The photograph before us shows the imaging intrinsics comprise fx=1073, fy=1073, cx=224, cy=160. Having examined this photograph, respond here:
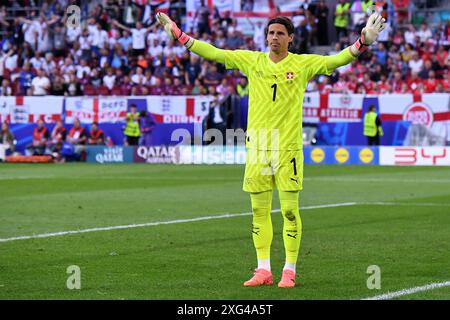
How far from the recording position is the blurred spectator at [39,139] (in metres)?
34.5

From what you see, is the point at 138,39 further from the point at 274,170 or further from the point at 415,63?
the point at 274,170

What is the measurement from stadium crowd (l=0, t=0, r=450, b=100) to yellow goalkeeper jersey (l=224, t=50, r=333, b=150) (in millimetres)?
22961

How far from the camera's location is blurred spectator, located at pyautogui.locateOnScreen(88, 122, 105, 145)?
1346 inches

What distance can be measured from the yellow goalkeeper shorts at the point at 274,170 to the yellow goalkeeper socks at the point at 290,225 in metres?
0.08

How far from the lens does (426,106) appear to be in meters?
31.2

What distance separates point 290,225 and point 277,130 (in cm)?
87

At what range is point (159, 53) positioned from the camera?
37500mm

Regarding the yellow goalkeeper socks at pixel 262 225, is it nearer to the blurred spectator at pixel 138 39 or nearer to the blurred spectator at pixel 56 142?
the blurred spectator at pixel 56 142

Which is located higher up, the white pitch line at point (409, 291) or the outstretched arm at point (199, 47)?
the outstretched arm at point (199, 47)

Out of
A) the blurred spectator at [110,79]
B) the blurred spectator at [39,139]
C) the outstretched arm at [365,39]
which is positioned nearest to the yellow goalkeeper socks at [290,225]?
the outstretched arm at [365,39]

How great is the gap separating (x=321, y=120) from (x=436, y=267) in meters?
21.8

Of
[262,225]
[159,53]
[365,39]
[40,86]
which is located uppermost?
[159,53]

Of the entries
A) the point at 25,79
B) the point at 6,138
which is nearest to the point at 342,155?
the point at 6,138
